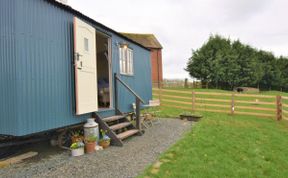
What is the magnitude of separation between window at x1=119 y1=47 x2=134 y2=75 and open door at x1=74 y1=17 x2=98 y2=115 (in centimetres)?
153

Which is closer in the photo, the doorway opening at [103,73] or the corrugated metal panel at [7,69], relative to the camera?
the corrugated metal panel at [7,69]

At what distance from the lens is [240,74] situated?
970 inches

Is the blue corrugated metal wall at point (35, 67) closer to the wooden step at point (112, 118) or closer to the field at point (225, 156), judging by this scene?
the wooden step at point (112, 118)

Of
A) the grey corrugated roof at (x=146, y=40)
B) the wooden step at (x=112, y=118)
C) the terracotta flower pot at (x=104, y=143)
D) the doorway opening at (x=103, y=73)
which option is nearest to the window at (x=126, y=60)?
the doorway opening at (x=103, y=73)

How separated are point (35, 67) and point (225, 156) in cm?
395

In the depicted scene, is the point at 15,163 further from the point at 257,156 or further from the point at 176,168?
the point at 257,156

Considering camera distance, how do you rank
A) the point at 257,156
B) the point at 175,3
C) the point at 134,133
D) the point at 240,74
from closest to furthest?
the point at 257,156 < the point at 134,133 < the point at 175,3 < the point at 240,74

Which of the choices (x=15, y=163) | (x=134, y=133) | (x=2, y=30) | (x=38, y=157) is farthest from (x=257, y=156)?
(x=2, y=30)

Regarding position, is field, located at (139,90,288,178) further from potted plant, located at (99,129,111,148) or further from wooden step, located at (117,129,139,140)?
potted plant, located at (99,129,111,148)

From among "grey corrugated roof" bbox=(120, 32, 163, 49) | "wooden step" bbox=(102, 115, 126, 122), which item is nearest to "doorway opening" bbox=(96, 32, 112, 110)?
"wooden step" bbox=(102, 115, 126, 122)

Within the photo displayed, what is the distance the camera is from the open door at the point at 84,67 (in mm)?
4441

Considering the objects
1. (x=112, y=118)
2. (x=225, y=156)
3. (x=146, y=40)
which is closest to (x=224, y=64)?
(x=146, y=40)

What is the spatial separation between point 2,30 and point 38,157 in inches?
100

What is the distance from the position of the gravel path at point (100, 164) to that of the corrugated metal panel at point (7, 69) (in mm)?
779
